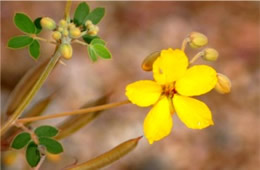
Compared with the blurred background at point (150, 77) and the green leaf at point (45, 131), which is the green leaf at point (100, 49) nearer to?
the green leaf at point (45, 131)

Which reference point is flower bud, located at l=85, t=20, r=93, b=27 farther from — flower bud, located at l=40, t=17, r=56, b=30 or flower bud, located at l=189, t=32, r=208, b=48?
flower bud, located at l=189, t=32, r=208, b=48

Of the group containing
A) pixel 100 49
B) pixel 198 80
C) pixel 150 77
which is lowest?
pixel 150 77

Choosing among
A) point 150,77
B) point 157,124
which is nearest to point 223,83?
point 157,124

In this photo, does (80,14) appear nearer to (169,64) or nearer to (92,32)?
(92,32)

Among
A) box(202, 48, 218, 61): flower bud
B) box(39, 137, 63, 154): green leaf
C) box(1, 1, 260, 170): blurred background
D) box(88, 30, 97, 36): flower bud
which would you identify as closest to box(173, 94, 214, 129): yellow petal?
box(202, 48, 218, 61): flower bud

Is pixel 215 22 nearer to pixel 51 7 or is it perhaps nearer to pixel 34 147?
pixel 51 7

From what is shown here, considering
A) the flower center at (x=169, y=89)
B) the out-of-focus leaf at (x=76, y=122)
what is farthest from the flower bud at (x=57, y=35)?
the out-of-focus leaf at (x=76, y=122)

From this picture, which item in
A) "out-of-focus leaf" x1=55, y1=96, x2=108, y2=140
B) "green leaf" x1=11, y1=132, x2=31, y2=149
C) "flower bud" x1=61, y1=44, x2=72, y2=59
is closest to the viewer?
"flower bud" x1=61, y1=44, x2=72, y2=59

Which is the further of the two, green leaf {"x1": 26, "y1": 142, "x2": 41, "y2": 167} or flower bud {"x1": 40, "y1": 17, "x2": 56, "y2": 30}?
green leaf {"x1": 26, "y1": 142, "x2": 41, "y2": 167}
